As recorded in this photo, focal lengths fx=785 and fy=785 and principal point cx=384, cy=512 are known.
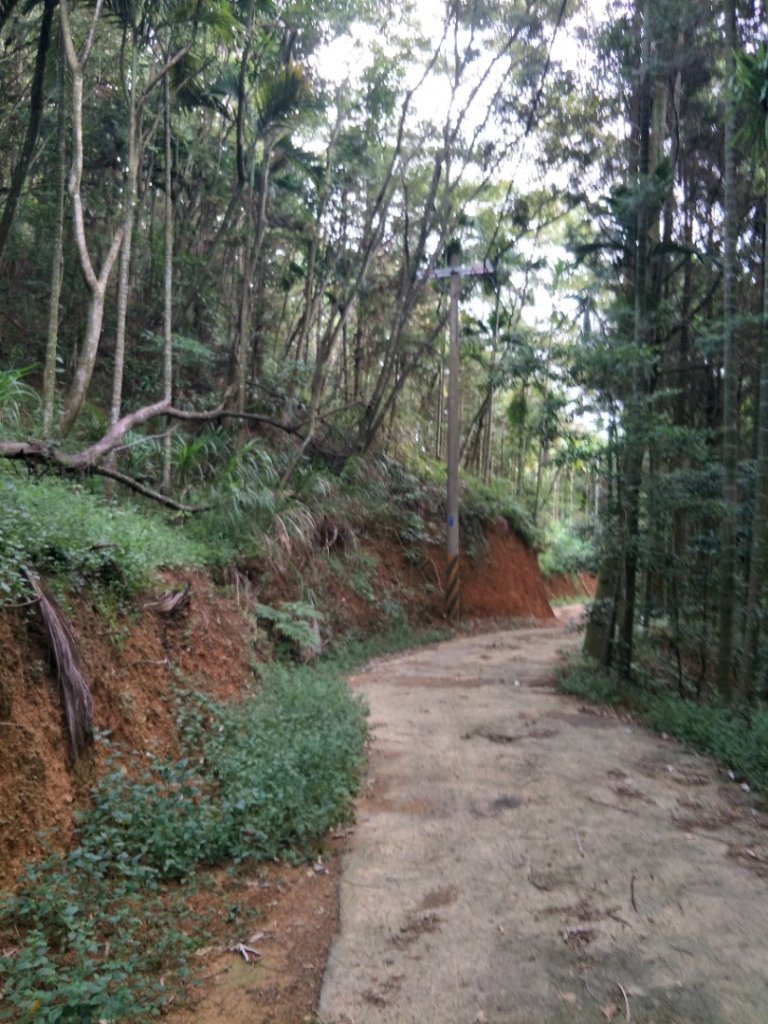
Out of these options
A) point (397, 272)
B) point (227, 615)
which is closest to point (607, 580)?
point (227, 615)

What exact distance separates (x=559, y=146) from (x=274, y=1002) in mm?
16841

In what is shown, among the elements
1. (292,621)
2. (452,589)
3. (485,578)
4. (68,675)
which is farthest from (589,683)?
(485,578)

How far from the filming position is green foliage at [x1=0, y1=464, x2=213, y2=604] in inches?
196

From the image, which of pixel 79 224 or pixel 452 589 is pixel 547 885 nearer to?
pixel 79 224

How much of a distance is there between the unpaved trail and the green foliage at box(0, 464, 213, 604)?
2.75 meters

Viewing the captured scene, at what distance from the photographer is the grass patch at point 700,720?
7305 millimetres

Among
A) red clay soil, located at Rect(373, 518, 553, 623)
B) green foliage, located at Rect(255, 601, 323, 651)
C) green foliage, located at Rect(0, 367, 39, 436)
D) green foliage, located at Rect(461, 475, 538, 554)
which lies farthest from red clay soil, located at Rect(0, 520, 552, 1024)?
green foliage, located at Rect(461, 475, 538, 554)

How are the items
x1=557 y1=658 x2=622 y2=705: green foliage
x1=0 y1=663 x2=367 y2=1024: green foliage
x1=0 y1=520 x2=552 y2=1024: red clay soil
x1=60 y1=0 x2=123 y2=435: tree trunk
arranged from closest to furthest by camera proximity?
x1=0 y1=663 x2=367 y2=1024: green foliage
x1=0 y1=520 x2=552 y2=1024: red clay soil
x1=60 y1=0 x2=123 y2=435: tree trunk
x1=557 y1=658 x2=622 y2=705: green foliage

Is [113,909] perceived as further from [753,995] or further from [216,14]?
[216,14]

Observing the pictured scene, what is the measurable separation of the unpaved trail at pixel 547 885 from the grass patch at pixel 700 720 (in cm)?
26

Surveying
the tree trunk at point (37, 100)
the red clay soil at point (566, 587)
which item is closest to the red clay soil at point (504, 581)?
the red clay soil at point (566, 587)

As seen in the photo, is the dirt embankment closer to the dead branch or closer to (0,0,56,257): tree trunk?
the dead branch

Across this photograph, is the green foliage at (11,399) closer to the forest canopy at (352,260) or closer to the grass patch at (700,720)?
the forest canopy at (352,260)

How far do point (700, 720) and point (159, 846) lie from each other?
613 cm
